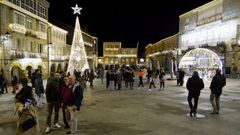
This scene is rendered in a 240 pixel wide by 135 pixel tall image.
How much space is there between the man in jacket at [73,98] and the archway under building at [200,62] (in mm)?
26658

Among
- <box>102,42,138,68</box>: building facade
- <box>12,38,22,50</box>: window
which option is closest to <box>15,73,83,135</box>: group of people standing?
<box>12,38,22,50</box>: window

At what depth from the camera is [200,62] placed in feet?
129

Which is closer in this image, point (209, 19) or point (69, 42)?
point (209, 19)

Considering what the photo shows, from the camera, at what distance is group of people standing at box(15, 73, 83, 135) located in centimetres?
536

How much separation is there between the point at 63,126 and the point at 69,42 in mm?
49249

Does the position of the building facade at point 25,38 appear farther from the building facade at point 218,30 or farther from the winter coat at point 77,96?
the building facade at point 218,30

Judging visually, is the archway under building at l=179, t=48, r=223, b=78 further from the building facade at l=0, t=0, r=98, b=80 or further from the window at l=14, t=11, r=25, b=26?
the window at l=14, t=11, r=25, b=26

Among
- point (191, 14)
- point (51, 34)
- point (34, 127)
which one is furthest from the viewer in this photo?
point (191, 14)

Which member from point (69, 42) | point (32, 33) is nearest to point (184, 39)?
point (69, 42)

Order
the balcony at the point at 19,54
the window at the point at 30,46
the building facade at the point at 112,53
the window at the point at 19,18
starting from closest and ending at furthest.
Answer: the balcony at the point at 19,54
the window at the point at 19,18
the window at the point at 30,46
the building facade at the point at 112,53

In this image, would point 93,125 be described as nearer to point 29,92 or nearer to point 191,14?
point 29,92

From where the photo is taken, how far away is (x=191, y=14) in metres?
52.3

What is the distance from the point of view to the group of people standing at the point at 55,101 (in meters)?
5.36

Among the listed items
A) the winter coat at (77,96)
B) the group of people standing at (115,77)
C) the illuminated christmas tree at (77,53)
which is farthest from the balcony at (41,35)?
the winter coat at (77,96)
